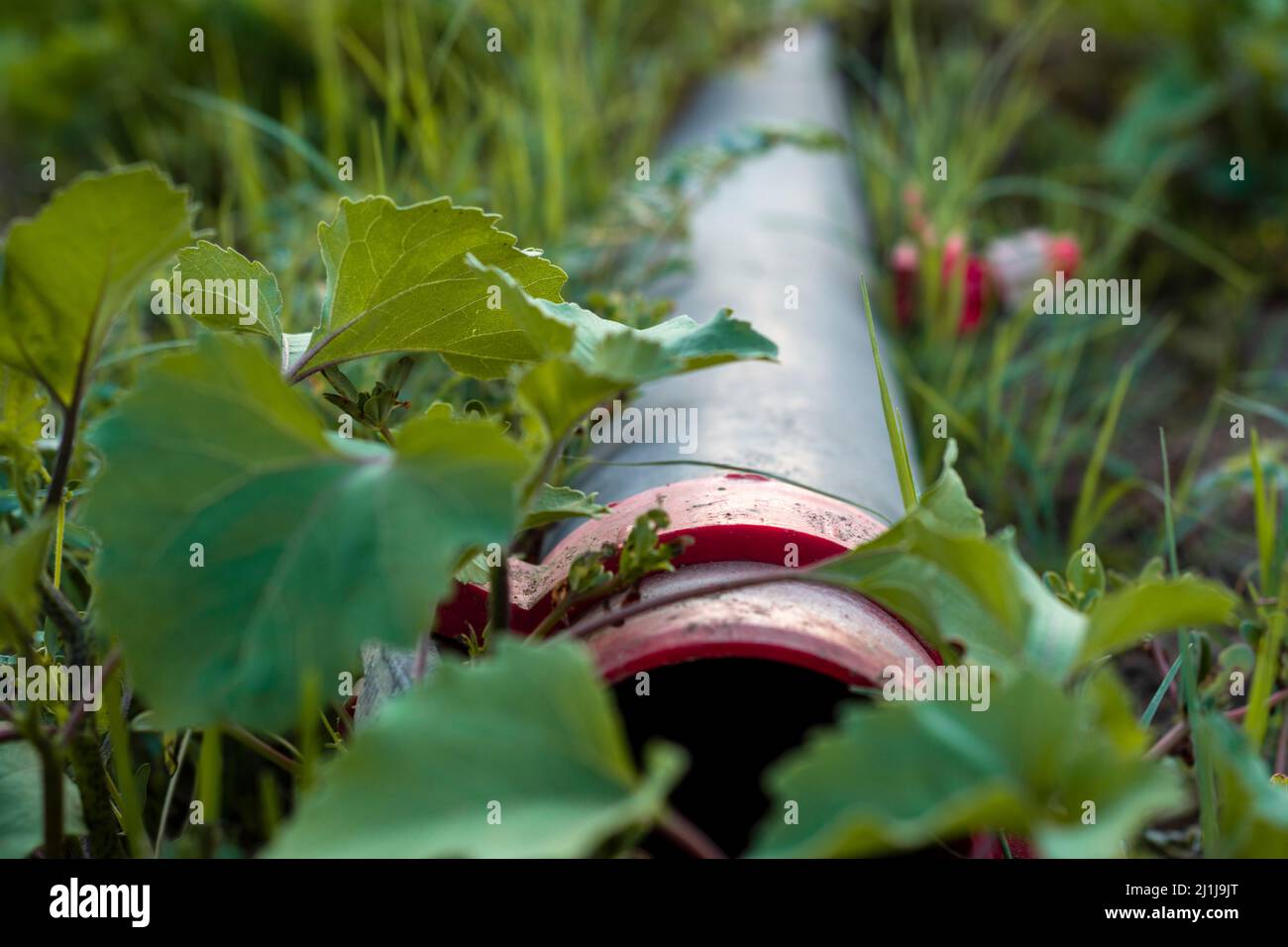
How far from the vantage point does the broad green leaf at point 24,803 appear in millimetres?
711

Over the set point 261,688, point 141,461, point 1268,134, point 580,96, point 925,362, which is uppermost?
point 1268,134

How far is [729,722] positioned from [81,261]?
570mm

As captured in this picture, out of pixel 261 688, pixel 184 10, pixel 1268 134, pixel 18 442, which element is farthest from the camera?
pixel 1268 134

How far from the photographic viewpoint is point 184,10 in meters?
2.76

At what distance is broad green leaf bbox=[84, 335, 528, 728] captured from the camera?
0.57 m

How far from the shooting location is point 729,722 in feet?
3.16

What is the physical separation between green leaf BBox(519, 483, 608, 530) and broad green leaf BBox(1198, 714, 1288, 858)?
0.38 metres

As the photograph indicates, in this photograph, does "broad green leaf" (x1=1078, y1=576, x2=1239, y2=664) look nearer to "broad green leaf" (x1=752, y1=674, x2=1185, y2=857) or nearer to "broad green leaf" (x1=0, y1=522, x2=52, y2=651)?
"broad green leaf" (x1=752, y1=674, x2=1185, y2=857)

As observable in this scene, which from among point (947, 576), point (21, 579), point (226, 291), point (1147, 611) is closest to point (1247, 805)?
point (1147, 611)

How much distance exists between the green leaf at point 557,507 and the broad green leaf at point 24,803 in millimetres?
322
